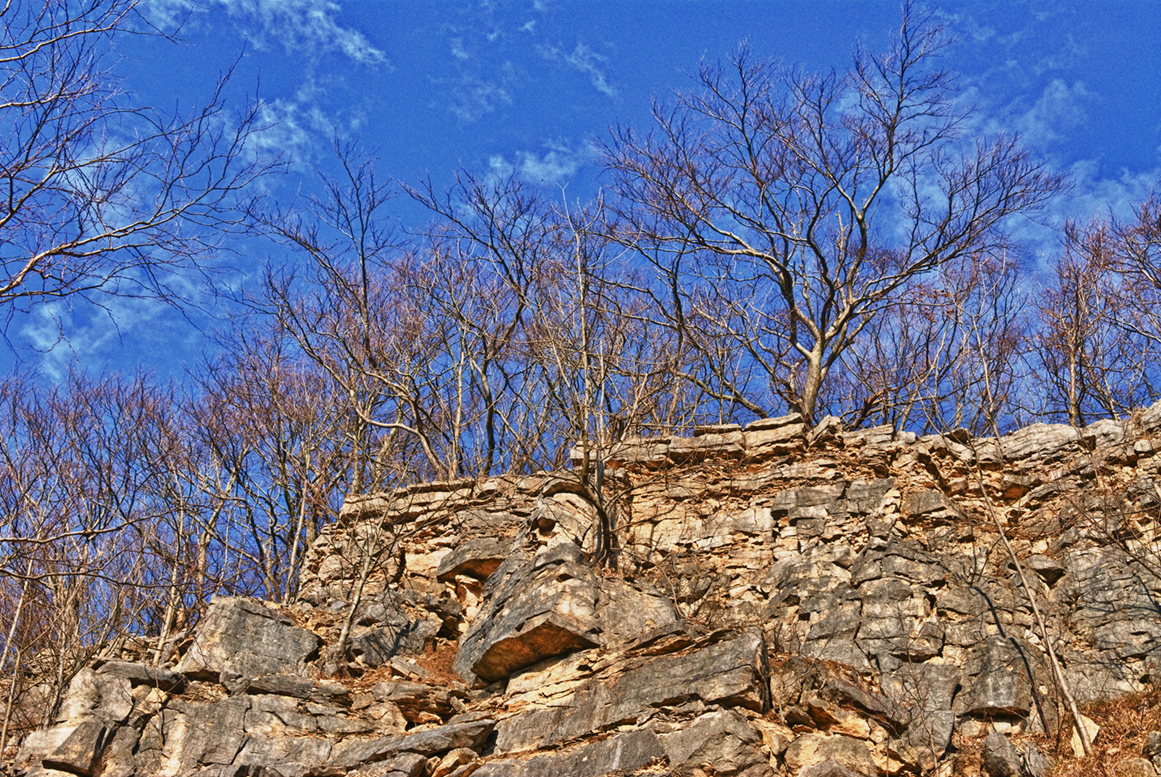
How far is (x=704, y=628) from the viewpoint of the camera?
8773 mm

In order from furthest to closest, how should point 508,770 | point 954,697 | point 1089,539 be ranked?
1. point 1089,539
2. point 954,697
3. point 508,770

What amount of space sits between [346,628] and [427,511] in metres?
2.64

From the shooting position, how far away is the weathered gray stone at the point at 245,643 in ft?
32.3

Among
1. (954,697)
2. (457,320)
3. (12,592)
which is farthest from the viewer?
(457,320)

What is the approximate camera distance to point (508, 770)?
755 centimetres

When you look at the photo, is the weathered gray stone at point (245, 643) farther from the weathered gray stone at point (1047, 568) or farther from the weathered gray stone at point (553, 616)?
the weathered gray stone at point (1047, 568)

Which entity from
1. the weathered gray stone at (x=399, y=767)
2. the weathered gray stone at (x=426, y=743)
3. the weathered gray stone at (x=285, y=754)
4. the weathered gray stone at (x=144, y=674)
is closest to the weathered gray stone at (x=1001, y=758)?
the weathered gray stone at (x=426, y=743)

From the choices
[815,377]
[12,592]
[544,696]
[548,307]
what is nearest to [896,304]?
[815,377]

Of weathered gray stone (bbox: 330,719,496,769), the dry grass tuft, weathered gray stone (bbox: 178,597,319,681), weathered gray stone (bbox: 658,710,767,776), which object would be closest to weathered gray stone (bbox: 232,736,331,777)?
weathered gray stone (bbox: 330,719,496,769)

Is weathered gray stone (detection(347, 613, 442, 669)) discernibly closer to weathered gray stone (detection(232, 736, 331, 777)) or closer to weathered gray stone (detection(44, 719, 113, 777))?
weathered gray stone (detection(232, 736, 331, 777))

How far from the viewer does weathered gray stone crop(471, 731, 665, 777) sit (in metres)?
7.22

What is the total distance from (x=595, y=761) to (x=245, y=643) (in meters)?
4.62

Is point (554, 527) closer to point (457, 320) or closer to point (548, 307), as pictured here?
point (548, 307)

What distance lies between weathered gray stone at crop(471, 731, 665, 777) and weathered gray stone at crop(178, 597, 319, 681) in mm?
3426
